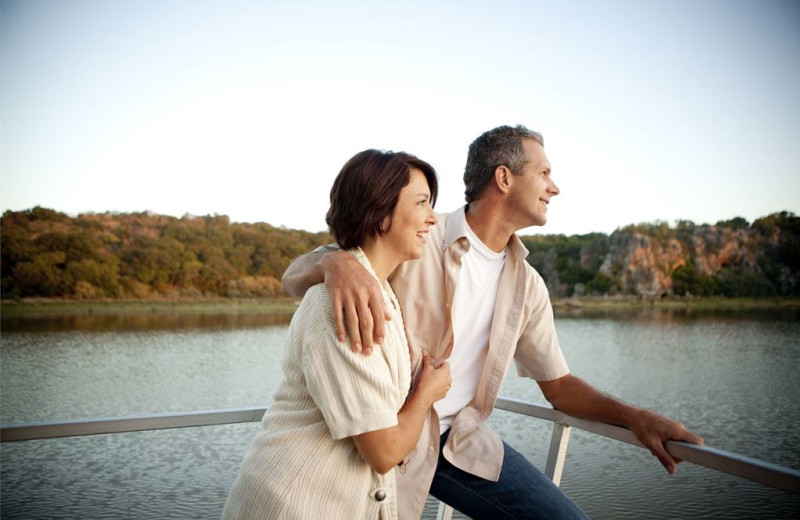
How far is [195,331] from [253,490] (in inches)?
1016

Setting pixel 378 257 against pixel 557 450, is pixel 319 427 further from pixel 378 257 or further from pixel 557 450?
pixel 557 450

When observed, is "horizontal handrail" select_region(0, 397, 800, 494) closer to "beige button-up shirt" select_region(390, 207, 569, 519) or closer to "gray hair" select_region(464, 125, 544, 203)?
"beige button-up shirt" select_region(390, 207, 569, 519)

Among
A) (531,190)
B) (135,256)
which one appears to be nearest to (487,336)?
(531,190)

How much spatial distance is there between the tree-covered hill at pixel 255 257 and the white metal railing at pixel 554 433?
35.5 meters

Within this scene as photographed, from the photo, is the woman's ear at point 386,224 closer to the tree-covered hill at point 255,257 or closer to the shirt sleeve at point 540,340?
the shirt sleeve at point 540,340

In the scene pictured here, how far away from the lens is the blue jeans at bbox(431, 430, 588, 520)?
1.66m

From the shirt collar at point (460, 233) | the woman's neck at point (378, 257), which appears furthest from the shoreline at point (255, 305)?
the woman's neck at point (378, 257)

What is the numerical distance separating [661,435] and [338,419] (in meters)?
0.89

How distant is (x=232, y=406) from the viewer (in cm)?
1229

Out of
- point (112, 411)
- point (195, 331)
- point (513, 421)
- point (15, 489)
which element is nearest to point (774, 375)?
point (513, 421)

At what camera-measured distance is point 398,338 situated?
4.32ft

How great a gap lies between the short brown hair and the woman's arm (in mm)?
399

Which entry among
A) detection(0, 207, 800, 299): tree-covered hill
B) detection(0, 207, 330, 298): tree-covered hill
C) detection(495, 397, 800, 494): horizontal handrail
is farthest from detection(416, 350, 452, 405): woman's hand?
detection(0, 207, 800, 299): tree-covered hill

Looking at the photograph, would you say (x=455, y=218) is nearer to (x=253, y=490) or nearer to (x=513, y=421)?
(x=253, y=490)
